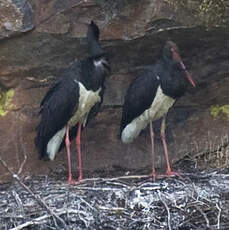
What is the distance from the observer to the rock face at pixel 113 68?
802 centimetres

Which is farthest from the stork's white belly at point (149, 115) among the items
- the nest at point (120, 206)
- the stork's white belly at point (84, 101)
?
the nest at point (120, 206)

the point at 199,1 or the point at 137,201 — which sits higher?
the point at 199,1

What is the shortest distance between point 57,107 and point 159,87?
846 millimetres

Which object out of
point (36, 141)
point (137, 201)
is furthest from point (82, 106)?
point (137, 201)

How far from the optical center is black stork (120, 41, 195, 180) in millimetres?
7980

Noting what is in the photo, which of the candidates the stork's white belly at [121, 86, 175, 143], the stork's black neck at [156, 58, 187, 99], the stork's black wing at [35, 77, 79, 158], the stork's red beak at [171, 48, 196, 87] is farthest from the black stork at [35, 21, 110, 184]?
the stork's red beak at [171, 48, 196, 87]

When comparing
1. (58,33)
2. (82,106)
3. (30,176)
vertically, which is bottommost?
(30,176)

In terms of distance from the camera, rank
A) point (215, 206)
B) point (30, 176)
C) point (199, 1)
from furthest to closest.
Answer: point (30, 176), point (199, 1), point (215, 206)

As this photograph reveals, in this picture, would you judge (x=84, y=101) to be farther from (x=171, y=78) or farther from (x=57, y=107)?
(x=171, y=78)

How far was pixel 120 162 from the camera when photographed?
8.60 meters

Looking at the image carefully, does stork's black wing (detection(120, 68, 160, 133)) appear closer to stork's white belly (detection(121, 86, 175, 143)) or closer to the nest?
stork's white belly (detection(121, 86, 175, 143))

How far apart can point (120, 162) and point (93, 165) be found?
238 millimetres

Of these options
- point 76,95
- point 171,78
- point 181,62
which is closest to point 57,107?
point 76,95

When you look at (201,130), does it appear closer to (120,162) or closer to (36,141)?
(120,162)
